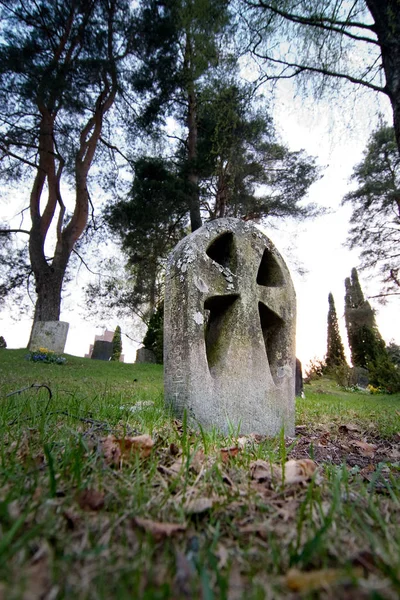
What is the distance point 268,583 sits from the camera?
2.29 feet

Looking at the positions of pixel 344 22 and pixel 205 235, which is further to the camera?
pixel 344 22

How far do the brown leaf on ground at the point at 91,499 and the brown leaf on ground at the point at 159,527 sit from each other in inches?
5.2

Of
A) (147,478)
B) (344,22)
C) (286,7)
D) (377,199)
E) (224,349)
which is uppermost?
(377,199)

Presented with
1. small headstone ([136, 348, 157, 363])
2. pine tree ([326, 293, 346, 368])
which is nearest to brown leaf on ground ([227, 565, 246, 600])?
small headstone ([136, 348, 157, 363])

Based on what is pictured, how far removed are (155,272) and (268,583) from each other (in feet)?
47.8

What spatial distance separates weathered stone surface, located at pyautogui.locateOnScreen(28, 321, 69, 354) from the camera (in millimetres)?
12375

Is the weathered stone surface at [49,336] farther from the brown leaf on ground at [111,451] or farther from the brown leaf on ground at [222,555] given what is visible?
the brown leaf on ground at [222,555]

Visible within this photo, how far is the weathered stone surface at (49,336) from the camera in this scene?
12.4 m

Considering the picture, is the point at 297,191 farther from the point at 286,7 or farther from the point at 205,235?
the point at 205,235

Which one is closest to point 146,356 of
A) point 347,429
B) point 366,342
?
point 347,429

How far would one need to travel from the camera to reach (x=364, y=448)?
9.04ft

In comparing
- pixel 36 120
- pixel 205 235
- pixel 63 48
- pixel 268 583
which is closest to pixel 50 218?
pixel 36 120

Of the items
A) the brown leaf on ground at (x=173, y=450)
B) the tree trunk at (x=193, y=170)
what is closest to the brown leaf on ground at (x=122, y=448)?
the brown leaf on ground at (x=173, y=450)

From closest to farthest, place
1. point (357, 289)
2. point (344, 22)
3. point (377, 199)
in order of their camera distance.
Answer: point (344, 22), point (377, 199), point (357, 289)
